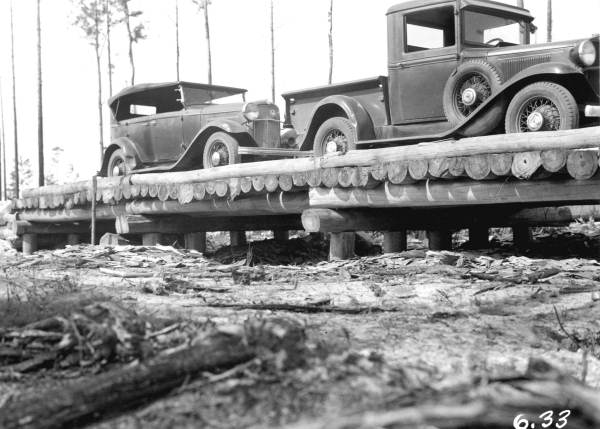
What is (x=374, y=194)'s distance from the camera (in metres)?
8.13

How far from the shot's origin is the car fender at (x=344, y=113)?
9320 mm

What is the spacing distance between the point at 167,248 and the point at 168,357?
7567 mm

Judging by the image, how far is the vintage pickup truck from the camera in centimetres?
776

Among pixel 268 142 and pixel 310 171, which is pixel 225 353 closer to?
pixel 310 171

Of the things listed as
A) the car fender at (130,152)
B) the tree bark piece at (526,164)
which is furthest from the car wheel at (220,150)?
the tree bark piece at (526,164)

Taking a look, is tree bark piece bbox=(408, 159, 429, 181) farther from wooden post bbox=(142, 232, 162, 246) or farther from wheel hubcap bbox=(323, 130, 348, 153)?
wooden post bbox=(142, 232, 162, 246)

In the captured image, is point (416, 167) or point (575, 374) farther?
point (416, 167)

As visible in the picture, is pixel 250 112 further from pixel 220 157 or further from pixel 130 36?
pixel 130 36

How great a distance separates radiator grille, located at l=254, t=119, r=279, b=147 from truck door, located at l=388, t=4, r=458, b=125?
2.83 metres

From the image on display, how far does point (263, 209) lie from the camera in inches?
372

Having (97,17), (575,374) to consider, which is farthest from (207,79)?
(575,374)

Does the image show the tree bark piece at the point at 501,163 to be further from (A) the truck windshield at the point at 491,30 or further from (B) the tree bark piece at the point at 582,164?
(A) the truck windshield at the point at 491,30

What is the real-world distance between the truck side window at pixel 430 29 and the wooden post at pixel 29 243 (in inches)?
334

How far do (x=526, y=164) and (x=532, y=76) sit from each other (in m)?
1.65
